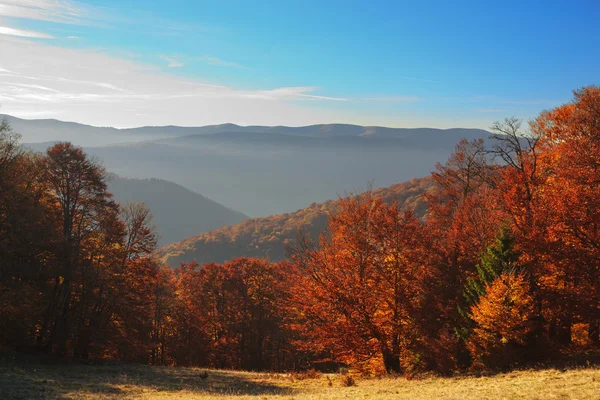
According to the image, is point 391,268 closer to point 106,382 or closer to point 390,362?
point 390,362

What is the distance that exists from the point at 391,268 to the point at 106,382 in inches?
688

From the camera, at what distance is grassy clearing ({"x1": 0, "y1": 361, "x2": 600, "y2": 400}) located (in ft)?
50.8

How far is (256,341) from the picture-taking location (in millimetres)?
54062

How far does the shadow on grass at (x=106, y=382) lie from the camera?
17.6 m

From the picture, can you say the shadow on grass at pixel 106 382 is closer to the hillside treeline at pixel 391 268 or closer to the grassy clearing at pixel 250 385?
the grassy clearing at pixel 250 385

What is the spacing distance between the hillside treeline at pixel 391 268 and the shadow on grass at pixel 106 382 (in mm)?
4430

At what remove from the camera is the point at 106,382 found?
862 inches

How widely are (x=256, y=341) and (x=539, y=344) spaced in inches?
1475

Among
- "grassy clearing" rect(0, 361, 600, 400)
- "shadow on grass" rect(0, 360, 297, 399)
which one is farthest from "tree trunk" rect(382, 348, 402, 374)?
"shadow on grass" rect(0, 360, 297, 399)

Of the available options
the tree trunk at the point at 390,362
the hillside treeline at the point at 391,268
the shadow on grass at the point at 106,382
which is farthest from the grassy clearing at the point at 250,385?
the hillside treeline at the point at 391,268

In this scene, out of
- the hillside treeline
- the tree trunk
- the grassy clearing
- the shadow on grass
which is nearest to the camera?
the grassy clearing

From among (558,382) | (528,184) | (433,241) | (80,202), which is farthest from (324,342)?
(80,202)

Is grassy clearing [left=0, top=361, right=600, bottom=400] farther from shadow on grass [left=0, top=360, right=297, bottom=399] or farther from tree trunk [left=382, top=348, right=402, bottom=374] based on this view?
tree trunk [left=382, top=348, right=402, bottom=374]

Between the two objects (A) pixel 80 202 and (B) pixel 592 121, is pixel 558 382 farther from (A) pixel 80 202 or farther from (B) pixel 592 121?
(A) pixel 80 202
